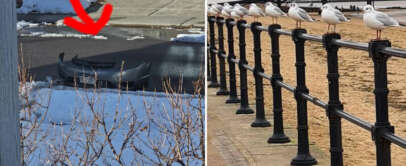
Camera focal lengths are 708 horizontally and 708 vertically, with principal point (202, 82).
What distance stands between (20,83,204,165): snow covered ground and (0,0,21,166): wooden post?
213 centimetres

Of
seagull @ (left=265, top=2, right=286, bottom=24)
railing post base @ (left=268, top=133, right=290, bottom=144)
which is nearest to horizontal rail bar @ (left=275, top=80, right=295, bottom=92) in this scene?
railing post base @ (left=268, top=133, right=290, bottom=144)

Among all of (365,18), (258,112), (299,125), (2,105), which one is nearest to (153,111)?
(258,112)

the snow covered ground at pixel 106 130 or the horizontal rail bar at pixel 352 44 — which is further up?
the horizontal rail bar at pixel 352 44

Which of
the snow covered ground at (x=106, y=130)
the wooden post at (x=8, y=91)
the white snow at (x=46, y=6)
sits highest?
the white snow at (x=46, y=6)

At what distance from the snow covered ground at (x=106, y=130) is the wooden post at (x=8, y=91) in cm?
213

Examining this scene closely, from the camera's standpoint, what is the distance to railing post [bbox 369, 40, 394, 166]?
5.14 ft

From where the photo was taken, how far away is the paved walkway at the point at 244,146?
8.38ft

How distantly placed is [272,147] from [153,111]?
5.07 feet

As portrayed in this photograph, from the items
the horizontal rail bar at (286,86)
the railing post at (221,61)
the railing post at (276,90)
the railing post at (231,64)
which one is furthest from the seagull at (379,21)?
the railing post at (221,61)

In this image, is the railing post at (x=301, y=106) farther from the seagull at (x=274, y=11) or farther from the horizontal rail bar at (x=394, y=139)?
the horizontal rail bar at (x=394, y=139)

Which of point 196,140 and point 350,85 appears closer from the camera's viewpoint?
point 196,140

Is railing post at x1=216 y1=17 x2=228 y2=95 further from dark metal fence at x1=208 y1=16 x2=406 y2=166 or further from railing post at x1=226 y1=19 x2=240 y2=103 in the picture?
railing post at x1=226 y1=19 x2=240 y2=103

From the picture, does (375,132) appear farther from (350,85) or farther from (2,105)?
(350,85)

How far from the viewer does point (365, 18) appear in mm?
1877
